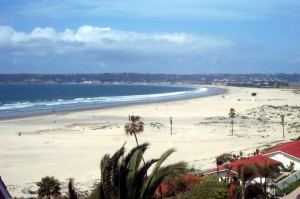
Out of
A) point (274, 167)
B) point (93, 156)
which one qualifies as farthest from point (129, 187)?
point (93, 156)

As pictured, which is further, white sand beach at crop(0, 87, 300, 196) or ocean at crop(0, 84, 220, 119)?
ocean at crop(0, 84, 220, 119)

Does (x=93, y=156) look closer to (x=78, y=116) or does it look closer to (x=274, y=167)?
(x=274, y=167)

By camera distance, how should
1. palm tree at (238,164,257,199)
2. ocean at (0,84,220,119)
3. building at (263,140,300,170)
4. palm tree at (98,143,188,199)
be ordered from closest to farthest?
1. palm tree at (98,143,188,199)
2. palm tree at (238,164,257,199)
3. building at (263,140,300,170)
4. ocean at (0,84,220,119)

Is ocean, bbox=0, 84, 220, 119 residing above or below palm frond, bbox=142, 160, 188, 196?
below

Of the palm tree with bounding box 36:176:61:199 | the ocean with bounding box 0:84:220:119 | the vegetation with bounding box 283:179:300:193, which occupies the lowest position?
the ocean with bounding box 0:84:220:119

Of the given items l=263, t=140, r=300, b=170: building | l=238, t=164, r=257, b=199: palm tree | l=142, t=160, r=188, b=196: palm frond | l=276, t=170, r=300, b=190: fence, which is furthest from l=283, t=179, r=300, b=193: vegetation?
l=142, t=160, r=188, b=196: palm frond

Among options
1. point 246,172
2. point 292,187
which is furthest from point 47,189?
point 292,187

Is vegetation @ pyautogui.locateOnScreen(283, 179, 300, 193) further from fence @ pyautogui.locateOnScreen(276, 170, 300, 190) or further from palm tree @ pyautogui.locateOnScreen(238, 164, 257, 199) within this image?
palm tree @ pyautogui.locateOnScreen(238, 164, 257, 199)

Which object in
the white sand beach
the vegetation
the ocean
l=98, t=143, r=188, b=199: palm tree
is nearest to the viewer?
l=98, t=143, r=188, b=199: palm tree
